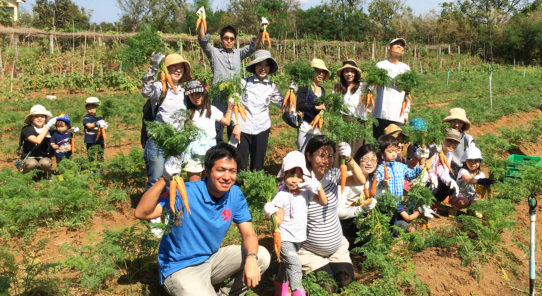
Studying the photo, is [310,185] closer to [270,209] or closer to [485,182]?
[270,209]

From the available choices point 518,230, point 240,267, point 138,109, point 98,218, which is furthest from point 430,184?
point 138,109

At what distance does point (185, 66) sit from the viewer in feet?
16.5

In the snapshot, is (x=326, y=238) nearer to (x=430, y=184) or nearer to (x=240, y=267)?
(x=240, y=267)

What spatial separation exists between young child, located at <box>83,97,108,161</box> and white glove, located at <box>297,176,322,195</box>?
14.6ft

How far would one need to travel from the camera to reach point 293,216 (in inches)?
152

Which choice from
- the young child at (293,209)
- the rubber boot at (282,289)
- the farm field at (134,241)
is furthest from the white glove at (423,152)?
the rubber boot at (282,289)

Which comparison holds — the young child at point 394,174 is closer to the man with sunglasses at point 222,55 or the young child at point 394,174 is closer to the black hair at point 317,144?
the black hair at point 317,144

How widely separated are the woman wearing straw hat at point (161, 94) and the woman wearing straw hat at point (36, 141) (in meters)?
2.64

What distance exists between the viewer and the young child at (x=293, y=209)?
3.71 meters

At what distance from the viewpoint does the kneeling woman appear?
3973 millimetres

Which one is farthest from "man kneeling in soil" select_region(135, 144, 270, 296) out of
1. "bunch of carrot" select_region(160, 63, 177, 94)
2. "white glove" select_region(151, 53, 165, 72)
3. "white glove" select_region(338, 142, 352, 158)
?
"white glove" select_region(151, 53, 165, 72)

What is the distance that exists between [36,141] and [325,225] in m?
4.91

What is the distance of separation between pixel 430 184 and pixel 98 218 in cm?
437

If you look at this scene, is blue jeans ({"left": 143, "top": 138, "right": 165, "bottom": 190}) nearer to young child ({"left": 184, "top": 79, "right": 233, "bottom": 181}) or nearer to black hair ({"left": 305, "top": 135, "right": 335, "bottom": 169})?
young child ({"left": 184, "top": 79, "right": 233, "bottom": 181})
